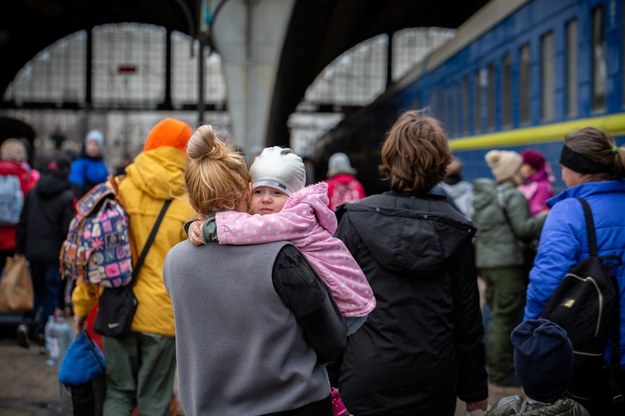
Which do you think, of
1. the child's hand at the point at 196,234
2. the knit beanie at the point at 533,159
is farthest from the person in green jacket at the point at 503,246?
the child's hand at the point at 196,234

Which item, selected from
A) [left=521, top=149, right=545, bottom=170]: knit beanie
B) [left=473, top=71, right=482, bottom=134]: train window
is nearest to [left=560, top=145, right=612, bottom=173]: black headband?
[left=521, top=149, right=545, bottom=170]: knit beanie

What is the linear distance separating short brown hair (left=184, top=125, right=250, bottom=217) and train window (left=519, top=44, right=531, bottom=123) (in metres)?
8.54

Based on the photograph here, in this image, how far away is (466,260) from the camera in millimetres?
3791

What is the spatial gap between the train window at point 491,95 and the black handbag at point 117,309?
876 centimetres

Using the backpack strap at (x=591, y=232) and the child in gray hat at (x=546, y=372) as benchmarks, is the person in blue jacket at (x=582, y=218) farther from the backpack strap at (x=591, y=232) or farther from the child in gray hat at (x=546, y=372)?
the child in gray hat at (x=546, y=372)

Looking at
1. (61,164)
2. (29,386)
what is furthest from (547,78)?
(29,386)

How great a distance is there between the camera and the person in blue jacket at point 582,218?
13.5 ft

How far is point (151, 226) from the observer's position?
484cm

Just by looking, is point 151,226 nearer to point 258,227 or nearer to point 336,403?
point 336,403

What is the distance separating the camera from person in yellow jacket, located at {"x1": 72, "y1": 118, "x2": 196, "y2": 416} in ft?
15.7

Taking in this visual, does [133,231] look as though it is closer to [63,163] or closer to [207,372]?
[207,372]

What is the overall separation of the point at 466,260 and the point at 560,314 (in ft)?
1.61

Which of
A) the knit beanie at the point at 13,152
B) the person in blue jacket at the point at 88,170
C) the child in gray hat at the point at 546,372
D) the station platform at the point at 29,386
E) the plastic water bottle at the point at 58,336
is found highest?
the knit beanie at the point at 13,152

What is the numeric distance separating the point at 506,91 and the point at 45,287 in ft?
20.5
